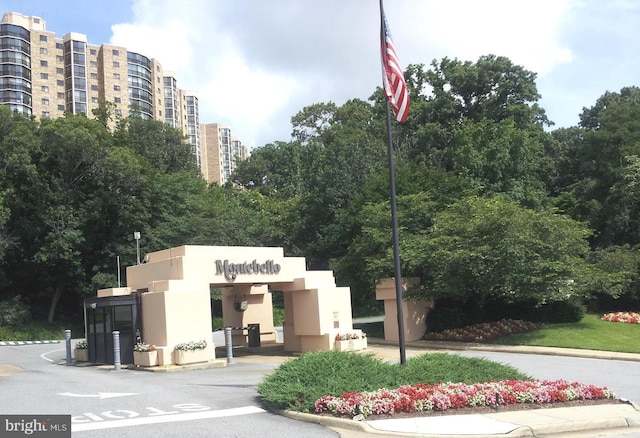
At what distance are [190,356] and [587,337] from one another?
591 inches

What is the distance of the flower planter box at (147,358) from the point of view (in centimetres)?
2055

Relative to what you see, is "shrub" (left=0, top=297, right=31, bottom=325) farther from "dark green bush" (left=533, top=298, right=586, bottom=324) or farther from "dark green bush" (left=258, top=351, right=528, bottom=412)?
"dark green bush" (left=258, top=351, right=528, bottom=412)

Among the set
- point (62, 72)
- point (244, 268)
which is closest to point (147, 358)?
point (244, 268)

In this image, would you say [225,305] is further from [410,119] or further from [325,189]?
[410,119]

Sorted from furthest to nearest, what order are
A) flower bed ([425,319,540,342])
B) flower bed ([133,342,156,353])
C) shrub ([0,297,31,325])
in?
shrub ([0,297,31,325]), flower bed ([425,319,540,342]), flower bed ([133,342,156,353])

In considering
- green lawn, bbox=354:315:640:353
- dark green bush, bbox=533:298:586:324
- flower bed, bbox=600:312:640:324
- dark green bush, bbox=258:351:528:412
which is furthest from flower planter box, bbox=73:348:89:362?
Answer: flower bed, bbox=600:312:640:324

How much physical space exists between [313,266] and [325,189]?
7.15 meters

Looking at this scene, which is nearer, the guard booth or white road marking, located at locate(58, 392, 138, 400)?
white road marking, located at locate(58, 392, 138, 400)

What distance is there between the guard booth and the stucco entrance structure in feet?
0.99

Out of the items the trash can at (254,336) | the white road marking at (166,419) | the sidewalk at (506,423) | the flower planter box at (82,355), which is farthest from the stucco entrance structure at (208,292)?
the sidewalk at (506,423)

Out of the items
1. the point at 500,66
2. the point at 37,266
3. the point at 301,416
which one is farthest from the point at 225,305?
the point at 500,66

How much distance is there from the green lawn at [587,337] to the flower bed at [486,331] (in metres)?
0.43

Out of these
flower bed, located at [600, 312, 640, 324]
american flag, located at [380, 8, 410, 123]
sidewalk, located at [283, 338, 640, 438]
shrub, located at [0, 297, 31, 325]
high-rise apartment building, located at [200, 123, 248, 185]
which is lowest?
sidewalk, located at [283, 338, 640, 438]

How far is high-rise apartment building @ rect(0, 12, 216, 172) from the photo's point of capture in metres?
93.9
